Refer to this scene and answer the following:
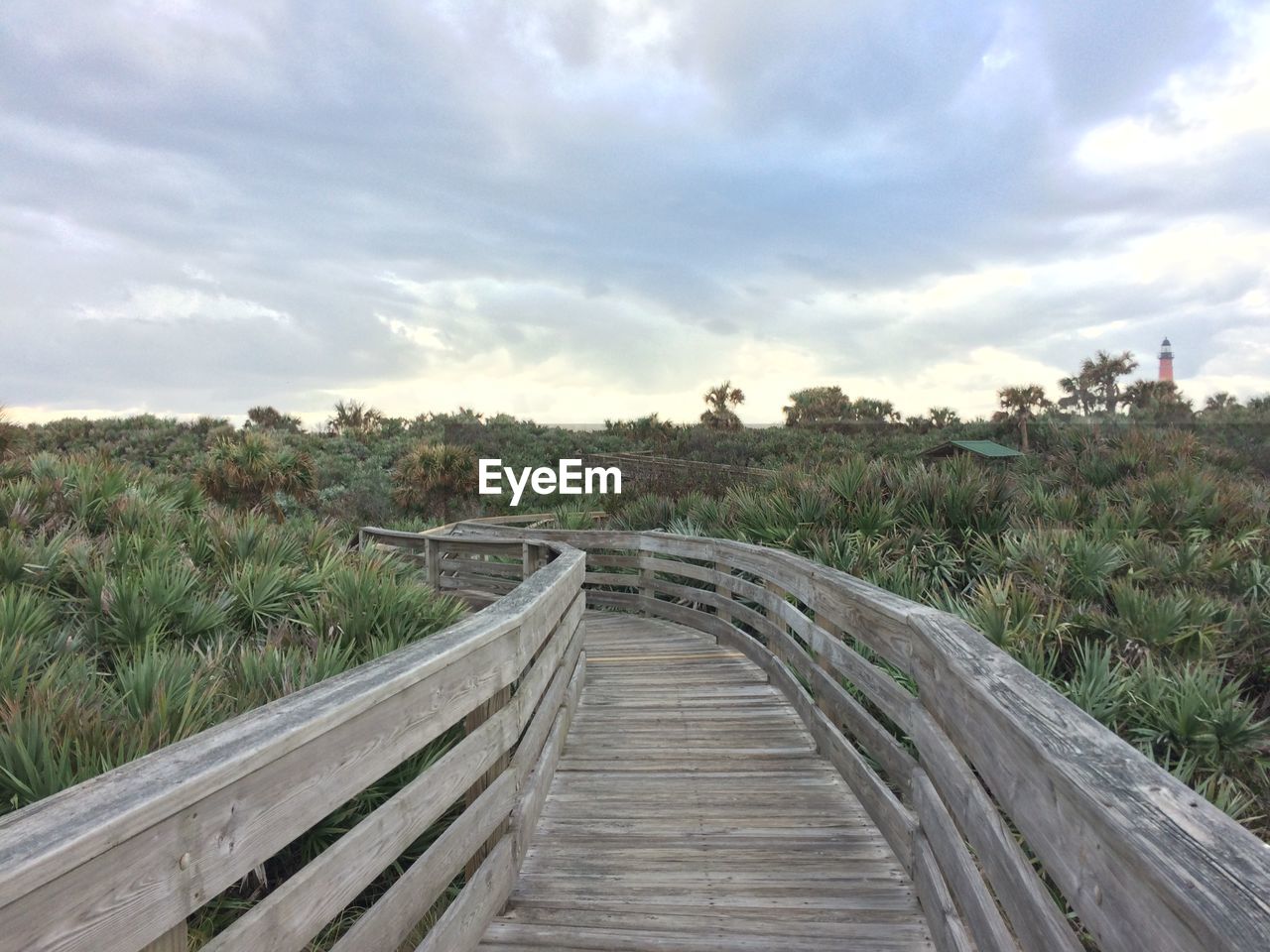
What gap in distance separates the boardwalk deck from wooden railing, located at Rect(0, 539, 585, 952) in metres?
0.35

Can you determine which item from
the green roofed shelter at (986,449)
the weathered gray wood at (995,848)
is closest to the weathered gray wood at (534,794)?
the weathered gray wood at (995,848)

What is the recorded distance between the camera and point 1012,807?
6.84 ft

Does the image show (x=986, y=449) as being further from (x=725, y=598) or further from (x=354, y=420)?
(x=354, y=420)

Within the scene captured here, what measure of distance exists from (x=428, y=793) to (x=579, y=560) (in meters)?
3.28

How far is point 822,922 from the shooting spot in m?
3.04

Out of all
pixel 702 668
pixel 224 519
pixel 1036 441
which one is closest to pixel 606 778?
pixel 702 668

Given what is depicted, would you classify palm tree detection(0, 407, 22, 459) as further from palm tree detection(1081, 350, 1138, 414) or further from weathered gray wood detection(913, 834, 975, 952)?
palm tree detection(1081, 350, 1138, 414)

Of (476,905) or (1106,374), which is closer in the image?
(476,905)

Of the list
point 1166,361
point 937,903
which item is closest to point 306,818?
point 937,903

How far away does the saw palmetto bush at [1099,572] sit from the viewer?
4523mm

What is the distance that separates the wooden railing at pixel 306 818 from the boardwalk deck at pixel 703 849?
349 mm

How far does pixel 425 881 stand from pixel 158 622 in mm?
3753

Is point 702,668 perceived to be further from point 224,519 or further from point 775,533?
point 224,519

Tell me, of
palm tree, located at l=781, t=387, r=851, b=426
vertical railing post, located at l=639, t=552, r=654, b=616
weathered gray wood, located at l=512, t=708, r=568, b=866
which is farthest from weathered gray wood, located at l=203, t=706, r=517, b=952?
palm tree, located at l=781, t=387, r=851, b=426
